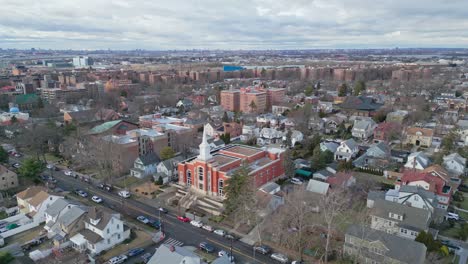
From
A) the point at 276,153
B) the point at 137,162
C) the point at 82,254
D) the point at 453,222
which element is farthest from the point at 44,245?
the point at 453,222

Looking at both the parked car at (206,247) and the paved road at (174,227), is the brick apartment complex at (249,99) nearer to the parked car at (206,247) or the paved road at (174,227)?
the paved road at (174,227)

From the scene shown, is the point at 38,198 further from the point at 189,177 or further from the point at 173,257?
the point at 173,257

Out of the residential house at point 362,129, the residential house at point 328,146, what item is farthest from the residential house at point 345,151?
the residential house at point 362,129

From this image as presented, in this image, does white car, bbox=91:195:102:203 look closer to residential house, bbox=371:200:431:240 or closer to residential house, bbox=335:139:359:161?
residential house, bbox=371:200:431:240

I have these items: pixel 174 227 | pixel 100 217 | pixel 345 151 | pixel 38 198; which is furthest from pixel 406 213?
pixel 38 198

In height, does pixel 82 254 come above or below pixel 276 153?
below

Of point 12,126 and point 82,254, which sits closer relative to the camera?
point 82,254

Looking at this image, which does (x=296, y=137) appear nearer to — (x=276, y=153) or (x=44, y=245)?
(x=276, y=153)
